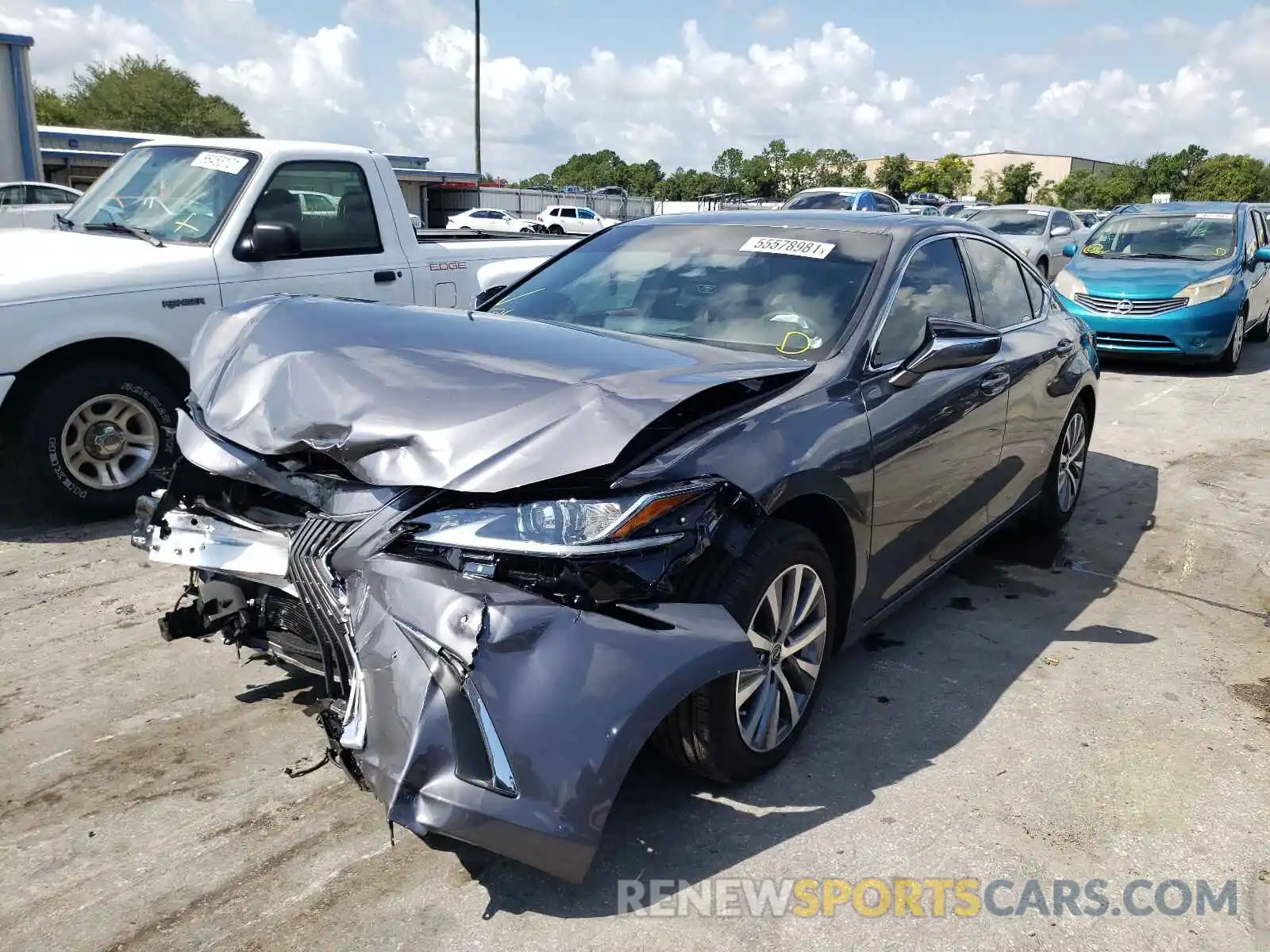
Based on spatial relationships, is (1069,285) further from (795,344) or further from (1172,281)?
(795,344)

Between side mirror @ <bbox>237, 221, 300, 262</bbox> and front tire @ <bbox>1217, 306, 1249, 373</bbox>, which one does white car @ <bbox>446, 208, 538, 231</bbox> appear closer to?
front tire @ <bbox>1217, 306, 1249, 373</bbox>

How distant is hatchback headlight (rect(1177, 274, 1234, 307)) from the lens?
418 inches

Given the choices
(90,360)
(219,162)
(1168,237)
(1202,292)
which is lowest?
(90,360)

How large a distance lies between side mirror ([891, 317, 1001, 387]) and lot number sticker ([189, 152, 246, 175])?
4.42m

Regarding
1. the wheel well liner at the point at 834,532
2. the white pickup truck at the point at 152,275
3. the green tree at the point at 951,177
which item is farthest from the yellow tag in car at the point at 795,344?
the green tree at the point at 951,177

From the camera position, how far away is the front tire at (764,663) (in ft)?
9.07

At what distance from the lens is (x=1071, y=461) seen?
5.71 meters

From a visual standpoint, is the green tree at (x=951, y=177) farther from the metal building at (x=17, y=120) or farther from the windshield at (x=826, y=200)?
the metal building at (x=17, y=120)

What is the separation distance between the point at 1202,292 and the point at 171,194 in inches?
398

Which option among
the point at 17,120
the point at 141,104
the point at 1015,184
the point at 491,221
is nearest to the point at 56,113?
the point at 141,104

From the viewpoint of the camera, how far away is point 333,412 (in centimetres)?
276

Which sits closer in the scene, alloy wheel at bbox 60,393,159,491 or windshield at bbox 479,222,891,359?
windshield at bbox 479,222,891,359

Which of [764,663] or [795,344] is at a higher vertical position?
[795,344]

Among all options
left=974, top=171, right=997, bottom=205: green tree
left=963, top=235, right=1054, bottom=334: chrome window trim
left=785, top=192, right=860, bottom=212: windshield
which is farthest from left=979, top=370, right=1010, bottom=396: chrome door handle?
left=974, top=171, right=997, bottom=205: green tree
